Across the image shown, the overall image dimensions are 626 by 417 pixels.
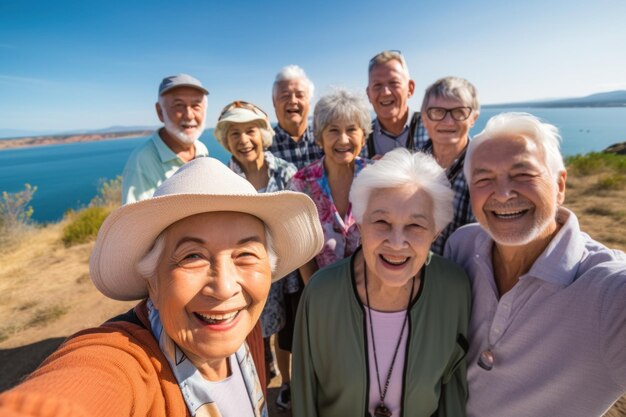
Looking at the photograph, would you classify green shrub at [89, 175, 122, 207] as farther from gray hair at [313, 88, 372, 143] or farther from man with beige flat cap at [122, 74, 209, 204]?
gray hair at [313, 88, 372, 143]

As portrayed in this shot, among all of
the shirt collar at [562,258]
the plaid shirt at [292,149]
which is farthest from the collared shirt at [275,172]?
the shirt collar at [562,258]

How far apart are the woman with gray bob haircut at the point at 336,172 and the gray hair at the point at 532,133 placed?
1.18 meters

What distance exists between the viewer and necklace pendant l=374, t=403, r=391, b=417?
5.72ft

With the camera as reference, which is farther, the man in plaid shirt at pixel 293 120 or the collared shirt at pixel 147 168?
the man in plaid shirt at pixel 293 120

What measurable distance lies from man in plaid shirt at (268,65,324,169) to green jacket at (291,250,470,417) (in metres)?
2.41

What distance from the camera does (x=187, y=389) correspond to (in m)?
1.19

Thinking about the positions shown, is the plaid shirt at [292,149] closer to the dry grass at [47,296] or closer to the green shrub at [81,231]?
the dry grass at [47,296]

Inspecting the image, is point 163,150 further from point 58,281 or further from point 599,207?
point 599,207

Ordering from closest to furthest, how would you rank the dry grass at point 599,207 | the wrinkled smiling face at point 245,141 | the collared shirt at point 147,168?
the collared shirt at point 147,168
the wrinkled smiling face at point 245,141
the dry grass at point 599,207

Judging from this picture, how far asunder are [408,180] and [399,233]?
0.31m

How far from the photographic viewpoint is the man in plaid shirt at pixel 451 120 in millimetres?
2652

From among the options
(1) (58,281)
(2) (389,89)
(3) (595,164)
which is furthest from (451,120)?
(3) (595,164)

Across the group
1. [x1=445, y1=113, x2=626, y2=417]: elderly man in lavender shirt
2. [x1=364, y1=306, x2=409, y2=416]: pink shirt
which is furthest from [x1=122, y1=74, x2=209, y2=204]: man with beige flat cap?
[x1=445, y1=113, x2=626, y2=417]: elderly man in lavender shirt

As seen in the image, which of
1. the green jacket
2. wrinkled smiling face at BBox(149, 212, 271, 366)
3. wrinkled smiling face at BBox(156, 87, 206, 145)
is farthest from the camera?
wrinkled smiling face at BBox(156, 87, 206, 145)
